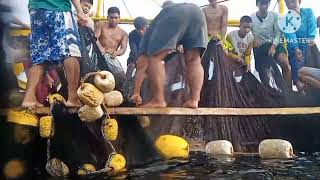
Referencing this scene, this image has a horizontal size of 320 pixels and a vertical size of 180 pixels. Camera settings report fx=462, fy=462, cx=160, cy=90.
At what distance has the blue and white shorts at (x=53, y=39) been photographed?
3.91m

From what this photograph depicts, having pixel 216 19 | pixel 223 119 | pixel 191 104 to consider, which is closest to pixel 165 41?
pixel 216 19

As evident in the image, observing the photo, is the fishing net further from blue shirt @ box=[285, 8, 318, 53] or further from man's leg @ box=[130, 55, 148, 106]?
blue shirt @ box=[285, 8, 318, 53]

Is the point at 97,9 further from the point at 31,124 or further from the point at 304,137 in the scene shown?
the point at 304,137

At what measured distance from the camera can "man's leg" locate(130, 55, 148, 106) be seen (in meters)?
4.02

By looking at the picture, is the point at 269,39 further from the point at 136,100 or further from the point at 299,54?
the point at 136,100

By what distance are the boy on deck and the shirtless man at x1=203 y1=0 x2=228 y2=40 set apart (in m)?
0.09

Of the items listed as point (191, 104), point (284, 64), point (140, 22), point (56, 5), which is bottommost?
point (191, 104)

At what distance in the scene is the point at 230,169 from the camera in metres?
3.88

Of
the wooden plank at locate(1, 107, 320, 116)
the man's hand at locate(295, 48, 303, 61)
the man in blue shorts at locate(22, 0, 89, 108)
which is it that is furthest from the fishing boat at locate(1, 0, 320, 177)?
the man's hand at locate(295, 48, 303, 61)

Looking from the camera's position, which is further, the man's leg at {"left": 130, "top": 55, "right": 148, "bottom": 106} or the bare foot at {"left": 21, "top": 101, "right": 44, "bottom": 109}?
the man's leg at {"left": 130, "top": 55, "right": 148, "bottom": 106}

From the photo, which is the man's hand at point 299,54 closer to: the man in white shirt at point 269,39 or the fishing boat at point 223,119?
the man in white shirt at point 269,39

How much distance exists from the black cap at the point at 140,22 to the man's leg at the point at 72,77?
594 mm

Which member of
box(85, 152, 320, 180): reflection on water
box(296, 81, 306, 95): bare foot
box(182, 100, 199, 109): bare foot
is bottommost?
box(85, 152, 320, 180): reflection on water

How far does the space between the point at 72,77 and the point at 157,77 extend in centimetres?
73
